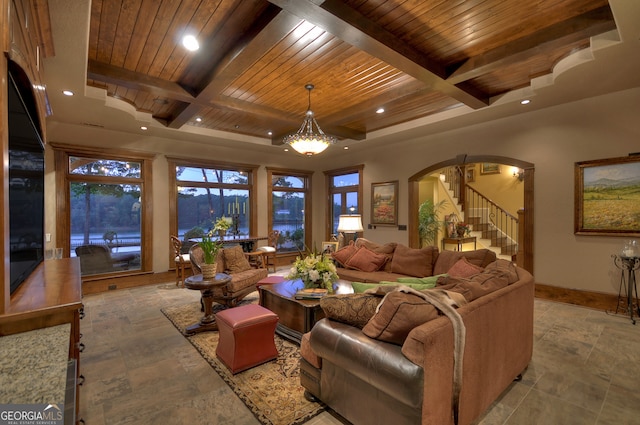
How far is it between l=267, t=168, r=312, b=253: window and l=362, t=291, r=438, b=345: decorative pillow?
6395mm

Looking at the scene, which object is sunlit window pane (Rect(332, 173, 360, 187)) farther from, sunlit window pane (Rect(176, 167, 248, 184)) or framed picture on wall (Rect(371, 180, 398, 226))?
sunlit window pane (Rect(176, 167, 248, 184))

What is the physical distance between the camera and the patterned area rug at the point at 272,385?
216cm

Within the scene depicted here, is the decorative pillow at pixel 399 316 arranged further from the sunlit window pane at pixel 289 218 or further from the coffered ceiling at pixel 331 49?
the sunlit window pane at pixel 289 218

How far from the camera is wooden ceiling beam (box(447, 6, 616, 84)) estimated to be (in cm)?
274

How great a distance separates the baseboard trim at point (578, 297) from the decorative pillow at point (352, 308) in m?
4.31

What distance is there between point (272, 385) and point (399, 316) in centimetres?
147

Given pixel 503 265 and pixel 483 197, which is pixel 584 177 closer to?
pixel 503 265

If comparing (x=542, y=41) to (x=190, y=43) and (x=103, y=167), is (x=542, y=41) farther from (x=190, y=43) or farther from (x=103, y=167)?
(x=103, y=167)

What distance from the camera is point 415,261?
14.6ft

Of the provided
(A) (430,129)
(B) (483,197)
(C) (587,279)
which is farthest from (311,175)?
(C) (587,279)

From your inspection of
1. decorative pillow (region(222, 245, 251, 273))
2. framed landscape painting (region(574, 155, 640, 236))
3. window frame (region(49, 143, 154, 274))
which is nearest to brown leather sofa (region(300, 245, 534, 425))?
decorative pillow (region(222, 245, 251, 273))

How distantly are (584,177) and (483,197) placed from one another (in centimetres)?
405

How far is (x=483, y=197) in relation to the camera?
8375 mm

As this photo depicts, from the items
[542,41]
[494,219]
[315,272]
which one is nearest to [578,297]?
[542,41]
